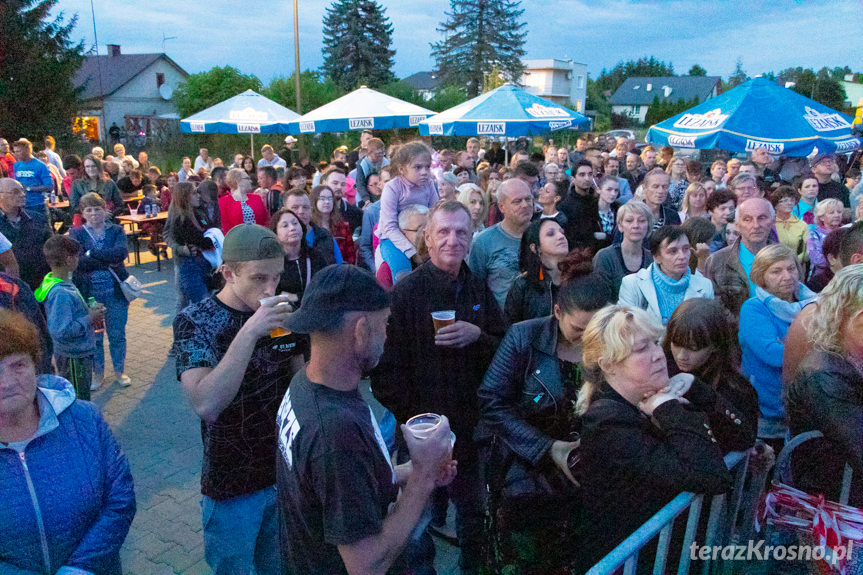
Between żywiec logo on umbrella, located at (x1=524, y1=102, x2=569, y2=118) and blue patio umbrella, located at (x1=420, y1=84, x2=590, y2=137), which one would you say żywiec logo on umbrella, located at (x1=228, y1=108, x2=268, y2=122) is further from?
żywiec logo on umbrella, located at (x1=524, y1=102, x2=569, y2=118)

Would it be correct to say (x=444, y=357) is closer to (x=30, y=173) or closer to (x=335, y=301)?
(x=335, y=301)

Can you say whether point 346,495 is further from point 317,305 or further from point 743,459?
point 743,459

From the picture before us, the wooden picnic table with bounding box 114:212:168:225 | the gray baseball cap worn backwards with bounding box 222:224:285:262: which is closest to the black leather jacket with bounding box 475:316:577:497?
the gray baseball cap worn backwards with bounding box 222:224:285:262

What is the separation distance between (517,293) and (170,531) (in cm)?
272

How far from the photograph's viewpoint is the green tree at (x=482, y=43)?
5450cm

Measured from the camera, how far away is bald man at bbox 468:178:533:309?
444 cm

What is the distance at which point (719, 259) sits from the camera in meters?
4.64

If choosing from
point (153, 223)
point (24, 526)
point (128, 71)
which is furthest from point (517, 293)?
point (128, 71)

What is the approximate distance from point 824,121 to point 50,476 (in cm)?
1044

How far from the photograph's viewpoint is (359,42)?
4862 cm

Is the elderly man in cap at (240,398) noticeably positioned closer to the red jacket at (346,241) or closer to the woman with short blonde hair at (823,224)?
the red jacket at (346,241)

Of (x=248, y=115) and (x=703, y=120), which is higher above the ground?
(x=248, y=115)

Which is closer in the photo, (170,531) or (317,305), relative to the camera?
(317,305)

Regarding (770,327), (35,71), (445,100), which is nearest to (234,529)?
(770,327)
